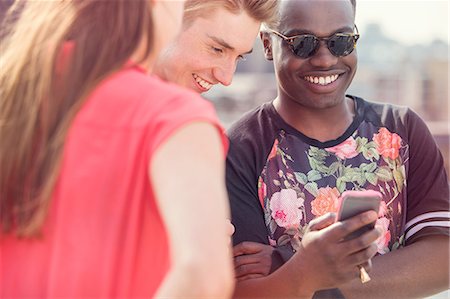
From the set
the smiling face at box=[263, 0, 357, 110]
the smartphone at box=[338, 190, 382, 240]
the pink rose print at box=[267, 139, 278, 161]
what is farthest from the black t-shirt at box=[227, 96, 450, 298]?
the smartphone at box=[338, 190, 382, 240]

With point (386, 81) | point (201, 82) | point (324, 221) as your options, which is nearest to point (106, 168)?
point (324, 221)

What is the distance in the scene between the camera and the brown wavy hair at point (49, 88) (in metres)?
1.65

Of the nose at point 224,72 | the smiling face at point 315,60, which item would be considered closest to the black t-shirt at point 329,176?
the smiling face at point 315,60

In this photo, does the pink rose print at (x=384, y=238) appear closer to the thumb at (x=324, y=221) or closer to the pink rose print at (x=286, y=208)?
the pink rose print at (x=286, y=208)

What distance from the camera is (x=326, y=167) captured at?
9.61ft

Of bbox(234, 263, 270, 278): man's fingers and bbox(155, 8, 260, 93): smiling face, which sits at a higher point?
bbox(155, 8, 260, 93): smiling face

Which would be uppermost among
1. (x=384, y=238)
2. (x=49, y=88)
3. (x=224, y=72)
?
(x=49, y=88)

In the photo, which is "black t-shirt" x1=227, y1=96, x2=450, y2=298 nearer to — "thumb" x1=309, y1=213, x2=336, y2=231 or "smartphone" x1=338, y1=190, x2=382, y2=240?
"thumb" x1=309, y1=213, x2=336, y2=231

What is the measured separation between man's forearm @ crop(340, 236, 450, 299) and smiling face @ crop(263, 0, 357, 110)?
0.55 meters

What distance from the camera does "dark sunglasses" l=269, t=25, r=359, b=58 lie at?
295 cm

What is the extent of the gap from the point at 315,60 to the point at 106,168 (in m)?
1.49

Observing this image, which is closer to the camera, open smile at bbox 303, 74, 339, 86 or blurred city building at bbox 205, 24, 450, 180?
open smile at bbox 303, 74, 339, 86

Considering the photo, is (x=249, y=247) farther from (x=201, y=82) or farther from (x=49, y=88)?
(x=49, y=88)

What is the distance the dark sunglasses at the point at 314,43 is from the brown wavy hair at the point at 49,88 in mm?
1298
